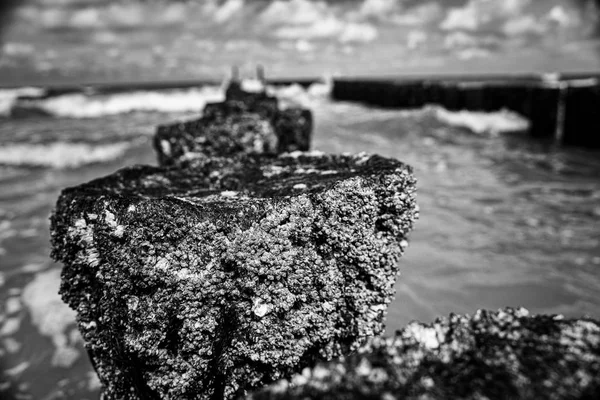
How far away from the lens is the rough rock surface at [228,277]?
1.42 m

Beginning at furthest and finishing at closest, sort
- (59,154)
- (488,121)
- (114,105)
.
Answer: (114,105)
(488,121)
(59,154)

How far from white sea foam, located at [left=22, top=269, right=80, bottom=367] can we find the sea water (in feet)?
0.03

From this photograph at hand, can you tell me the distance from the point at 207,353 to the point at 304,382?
67 cm

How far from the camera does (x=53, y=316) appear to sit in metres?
3.62

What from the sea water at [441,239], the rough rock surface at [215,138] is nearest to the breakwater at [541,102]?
the sea water at [441,239]

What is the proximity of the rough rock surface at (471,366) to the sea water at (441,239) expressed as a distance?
220 centimetres

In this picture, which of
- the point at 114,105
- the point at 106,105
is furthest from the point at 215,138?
the point at 106,105

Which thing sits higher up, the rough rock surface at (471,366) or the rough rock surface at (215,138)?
the rough rock surface at (215,138)

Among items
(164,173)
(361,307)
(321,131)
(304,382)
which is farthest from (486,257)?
(321,131)

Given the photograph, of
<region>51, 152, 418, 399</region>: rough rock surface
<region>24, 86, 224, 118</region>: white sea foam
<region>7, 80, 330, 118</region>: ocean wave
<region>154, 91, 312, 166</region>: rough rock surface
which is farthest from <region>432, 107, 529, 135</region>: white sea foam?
<region>24, 86, 224, 118</region>: white sea foam

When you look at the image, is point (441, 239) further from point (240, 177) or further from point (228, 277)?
point (228, 277)

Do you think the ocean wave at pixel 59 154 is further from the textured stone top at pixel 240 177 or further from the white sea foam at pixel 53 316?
the textured stone top at pixel 240 177

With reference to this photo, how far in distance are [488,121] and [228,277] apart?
15.6 m

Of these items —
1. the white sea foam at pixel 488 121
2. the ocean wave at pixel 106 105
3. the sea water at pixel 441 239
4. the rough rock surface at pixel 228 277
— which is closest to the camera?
the rough rock surface at pixel 228 277
